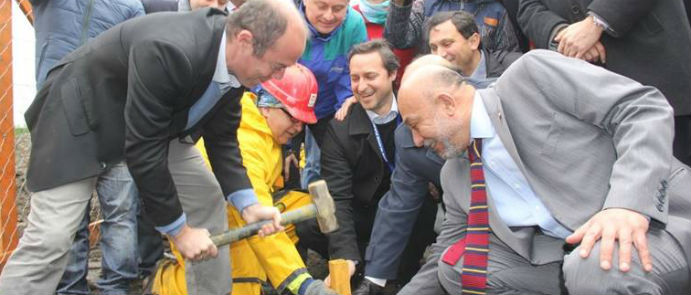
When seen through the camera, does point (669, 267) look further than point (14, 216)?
No

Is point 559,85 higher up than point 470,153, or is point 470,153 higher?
point 559,85

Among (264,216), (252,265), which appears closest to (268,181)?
(252,265)

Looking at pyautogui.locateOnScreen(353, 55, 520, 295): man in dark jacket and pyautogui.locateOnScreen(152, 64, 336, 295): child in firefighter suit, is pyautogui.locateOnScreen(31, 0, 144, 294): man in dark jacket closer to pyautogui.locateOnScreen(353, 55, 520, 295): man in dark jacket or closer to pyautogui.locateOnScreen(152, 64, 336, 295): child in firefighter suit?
pyautogui.locateOnScreen(152, 64, 336, 295): child in firefighter suit

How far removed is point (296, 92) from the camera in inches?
168


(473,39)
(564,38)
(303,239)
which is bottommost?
(303,239)

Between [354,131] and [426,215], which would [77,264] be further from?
[426,215]

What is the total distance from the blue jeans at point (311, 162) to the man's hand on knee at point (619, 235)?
89.7 inches

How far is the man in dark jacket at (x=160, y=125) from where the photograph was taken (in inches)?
114

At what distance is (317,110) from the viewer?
184 inches

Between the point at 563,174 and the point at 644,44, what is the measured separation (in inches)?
32.9

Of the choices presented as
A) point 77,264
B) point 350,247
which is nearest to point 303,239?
point 350,247

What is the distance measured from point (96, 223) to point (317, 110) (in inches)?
69.2

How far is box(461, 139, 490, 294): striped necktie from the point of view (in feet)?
9.78

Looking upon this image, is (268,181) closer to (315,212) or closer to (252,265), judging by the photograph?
(252,265)
